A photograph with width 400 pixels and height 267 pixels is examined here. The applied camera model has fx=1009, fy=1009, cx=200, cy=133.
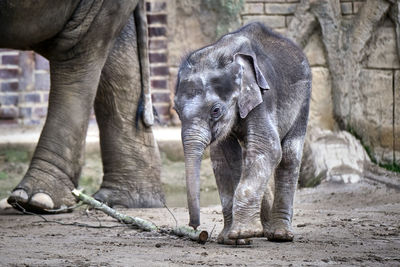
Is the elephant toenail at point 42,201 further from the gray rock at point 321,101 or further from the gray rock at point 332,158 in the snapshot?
the gray rock at point 321,101

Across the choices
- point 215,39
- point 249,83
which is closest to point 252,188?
point 249,83

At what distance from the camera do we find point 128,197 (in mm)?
7102

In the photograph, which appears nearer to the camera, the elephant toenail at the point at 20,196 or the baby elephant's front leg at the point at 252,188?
the baby elephant's front leg at the point at 252,188

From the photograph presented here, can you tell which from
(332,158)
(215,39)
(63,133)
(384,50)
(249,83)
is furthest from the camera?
(215,39)

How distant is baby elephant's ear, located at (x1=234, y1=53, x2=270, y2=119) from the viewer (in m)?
4.75

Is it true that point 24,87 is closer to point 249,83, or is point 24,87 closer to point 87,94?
point 87,94

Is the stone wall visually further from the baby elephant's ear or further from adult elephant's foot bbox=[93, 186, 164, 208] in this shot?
the baby elephant's ear

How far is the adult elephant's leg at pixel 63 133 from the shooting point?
250 inches

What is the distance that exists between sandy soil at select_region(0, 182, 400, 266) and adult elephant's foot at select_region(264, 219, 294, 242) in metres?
0.05

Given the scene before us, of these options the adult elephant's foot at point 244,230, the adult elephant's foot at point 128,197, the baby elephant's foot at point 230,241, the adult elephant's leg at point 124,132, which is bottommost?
the adult elephant's foot at point 128,197

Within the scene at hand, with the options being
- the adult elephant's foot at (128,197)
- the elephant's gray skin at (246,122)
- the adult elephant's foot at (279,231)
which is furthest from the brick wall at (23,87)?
the adult elephant's foot at (279,231)

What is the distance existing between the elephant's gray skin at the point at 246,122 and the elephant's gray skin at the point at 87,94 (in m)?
1.60

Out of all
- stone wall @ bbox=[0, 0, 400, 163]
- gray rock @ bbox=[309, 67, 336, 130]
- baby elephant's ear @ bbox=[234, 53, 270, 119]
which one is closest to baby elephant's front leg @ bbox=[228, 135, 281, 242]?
baby elephant's ear @ bbox=[234, 53, 270, 119]

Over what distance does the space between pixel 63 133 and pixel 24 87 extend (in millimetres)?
3502
